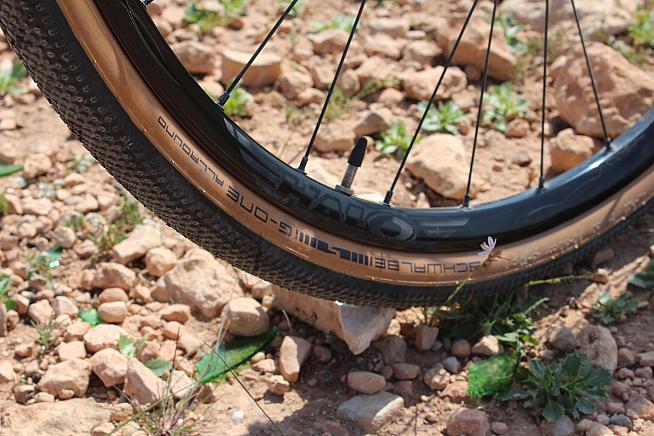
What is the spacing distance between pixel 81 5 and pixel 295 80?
63.3 inches

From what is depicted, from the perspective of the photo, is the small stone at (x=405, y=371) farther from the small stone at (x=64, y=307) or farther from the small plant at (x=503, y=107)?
the small plant at (x=503, y=107)

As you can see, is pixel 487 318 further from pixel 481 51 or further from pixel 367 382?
pixel 481 51

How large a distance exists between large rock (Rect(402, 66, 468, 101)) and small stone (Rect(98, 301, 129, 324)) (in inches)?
51.0

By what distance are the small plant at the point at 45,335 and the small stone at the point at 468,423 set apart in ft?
3.22

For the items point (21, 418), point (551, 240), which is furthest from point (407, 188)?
point (21, 418)

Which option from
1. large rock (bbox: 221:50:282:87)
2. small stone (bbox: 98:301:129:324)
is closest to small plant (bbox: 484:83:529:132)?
large rock (bbox: 221:50:282:87)

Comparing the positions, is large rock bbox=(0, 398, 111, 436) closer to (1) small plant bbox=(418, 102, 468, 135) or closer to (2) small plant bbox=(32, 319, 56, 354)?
(2) small plant bbox=(32, 319, 56, 354)

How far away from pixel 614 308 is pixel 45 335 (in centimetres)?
142

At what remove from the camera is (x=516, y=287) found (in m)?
Result: 2.43

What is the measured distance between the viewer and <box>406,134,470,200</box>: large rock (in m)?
2.82

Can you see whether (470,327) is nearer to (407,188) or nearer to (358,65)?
(407,188)

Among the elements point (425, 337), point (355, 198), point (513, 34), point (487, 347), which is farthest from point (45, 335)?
point (513, 34)

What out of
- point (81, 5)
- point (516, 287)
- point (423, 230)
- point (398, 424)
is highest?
point (81, 5)

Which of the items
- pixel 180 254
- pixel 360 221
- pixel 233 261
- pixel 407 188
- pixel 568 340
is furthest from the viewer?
pixel 407 188
